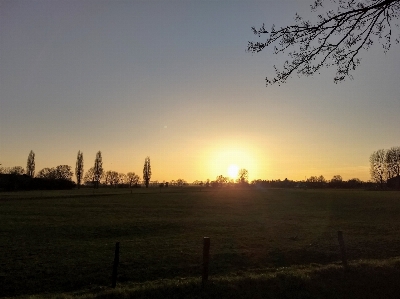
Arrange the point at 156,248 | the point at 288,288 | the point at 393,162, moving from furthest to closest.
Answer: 1. the point at 393,162
2. the point at 156,248
3. the point at 288,288

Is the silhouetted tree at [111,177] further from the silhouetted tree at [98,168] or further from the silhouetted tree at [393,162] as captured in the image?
the silhouetted tree at [393,162]

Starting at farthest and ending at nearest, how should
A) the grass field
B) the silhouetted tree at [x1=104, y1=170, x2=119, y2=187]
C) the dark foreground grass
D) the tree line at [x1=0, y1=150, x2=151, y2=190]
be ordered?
the silhouetted tree at [x1=104, y1=170, x2=119, y2=187]
the tree line at [x1=0, y1=150, x2=151, y2=190]
the grass field
the dark foreground grass

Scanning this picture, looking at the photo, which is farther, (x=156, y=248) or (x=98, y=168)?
(x=98, y=168)

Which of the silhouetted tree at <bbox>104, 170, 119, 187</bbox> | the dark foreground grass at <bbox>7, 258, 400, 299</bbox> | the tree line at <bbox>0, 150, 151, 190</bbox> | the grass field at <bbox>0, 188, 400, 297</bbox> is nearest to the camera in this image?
the dark foreground grass at <bbox>7, 258, 400, 299</bbox>

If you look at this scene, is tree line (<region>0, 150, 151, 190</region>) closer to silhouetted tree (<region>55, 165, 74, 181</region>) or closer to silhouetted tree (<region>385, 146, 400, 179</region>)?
silhouetted tree (<region>55, 165, 74, 181</region>)

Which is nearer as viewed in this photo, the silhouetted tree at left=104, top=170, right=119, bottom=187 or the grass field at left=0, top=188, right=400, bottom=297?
the grass field at left=0, top=188, right=400, bottom=297

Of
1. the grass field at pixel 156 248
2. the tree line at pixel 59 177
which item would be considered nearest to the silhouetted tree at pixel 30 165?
the tree line at pixel 59 177

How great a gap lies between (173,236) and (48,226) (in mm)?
Result: 9598

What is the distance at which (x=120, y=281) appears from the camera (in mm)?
11680

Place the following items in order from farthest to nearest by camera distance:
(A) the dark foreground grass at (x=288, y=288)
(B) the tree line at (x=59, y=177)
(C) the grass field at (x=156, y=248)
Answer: (B) the tree line at (x=59, y=177) → (C) the grass field at (x=156, y=248) → (A) the dark foreground grass at (x=288, y=288)

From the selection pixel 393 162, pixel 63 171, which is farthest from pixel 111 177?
pixel 393 162

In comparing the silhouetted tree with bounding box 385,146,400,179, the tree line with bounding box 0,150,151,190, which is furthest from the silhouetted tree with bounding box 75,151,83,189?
the silhouetted tree with bounding box 385,146,400,179

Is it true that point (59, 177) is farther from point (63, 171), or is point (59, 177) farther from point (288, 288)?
point (288, 288)

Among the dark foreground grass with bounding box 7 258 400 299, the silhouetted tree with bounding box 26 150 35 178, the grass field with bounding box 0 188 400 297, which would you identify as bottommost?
the grass field with bounding box 0 188 400 297
